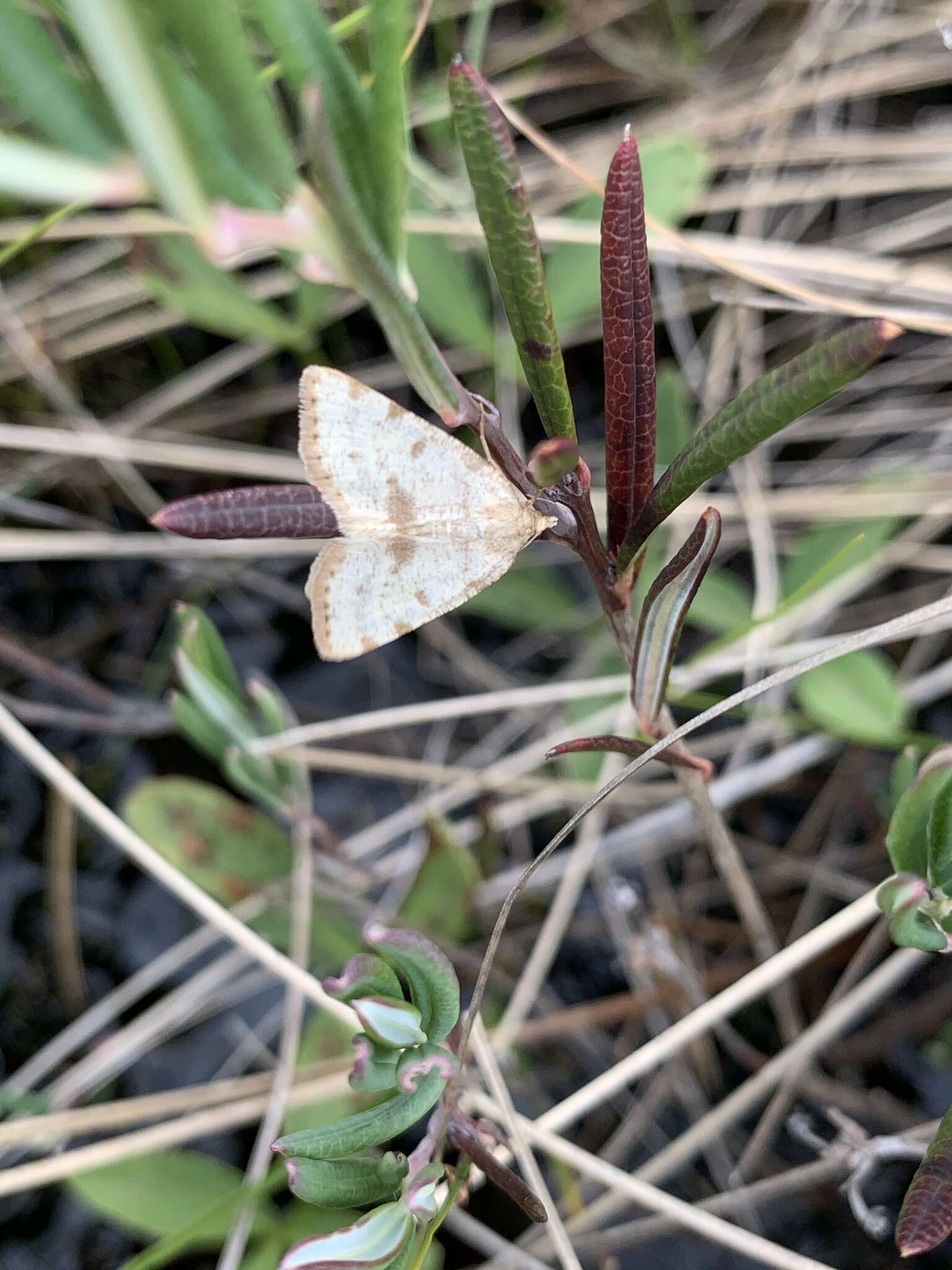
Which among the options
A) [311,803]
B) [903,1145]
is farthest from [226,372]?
[903,1145]

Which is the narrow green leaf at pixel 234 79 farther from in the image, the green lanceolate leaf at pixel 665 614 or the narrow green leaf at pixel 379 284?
the green lanceolate leaf at pixel 665 614

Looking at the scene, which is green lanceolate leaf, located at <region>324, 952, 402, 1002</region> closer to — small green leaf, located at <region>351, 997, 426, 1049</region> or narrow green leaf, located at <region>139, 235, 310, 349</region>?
small green leaf, located at <region>351, 997, 426, 1049</region>

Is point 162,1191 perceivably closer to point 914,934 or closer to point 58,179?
point 914,934

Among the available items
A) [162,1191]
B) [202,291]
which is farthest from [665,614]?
[202,291]

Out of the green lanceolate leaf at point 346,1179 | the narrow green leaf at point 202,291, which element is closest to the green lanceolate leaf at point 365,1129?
the green lanceolate leaf at point 346,1179

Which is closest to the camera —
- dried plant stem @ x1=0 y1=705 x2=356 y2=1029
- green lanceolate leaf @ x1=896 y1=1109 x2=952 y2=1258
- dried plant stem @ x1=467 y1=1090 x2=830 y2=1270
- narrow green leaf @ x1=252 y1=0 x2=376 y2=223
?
narrow green leaf @ x1=252 y1=0 x2=376 y2=223

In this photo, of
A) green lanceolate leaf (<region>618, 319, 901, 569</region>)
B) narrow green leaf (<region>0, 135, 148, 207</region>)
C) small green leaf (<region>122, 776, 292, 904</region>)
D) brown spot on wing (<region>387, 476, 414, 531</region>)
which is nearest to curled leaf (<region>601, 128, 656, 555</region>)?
green lanceolate leaf (<region>618, 319, 901, 569</region>)

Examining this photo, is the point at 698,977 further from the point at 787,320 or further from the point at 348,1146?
the point at 787,320
